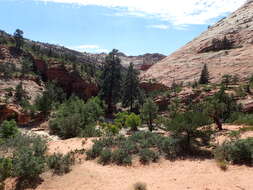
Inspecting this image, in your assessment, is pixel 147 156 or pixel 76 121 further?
pixel 76 121

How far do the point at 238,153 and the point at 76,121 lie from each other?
13.2 metres

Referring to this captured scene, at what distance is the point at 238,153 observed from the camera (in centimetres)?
1003

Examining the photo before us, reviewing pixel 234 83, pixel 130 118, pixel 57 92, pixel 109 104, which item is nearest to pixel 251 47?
pixel 234 83

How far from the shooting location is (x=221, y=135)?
1452 cm

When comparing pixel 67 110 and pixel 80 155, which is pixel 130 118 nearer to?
pixel 67 110

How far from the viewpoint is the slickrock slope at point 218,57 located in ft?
126

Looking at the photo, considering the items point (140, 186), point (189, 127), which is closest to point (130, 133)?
point (189, 127)

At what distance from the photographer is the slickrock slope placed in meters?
38.4

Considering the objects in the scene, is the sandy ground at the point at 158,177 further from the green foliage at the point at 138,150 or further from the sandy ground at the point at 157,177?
the green foliage at the point at 138,150

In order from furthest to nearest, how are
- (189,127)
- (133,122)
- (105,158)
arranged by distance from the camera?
(133,122) → (189,127) → (105,158)

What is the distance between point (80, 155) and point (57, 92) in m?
25.8

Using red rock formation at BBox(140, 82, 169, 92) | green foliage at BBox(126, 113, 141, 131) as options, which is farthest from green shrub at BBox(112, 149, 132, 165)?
red rock formation at BBox(140, 82, 169, 92)

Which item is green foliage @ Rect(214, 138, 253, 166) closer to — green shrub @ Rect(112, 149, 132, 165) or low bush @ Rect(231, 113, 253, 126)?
green shrub @ Rect(112, 149, 132, 165)

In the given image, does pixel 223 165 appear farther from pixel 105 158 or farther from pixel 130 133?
→ pixel 130 133
